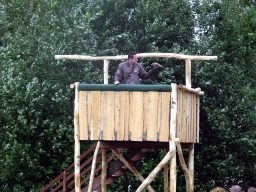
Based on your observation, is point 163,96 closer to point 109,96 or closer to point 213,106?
point 109,96

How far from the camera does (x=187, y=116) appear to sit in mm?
10562

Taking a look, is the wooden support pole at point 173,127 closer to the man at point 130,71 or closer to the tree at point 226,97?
the man at point 130,71

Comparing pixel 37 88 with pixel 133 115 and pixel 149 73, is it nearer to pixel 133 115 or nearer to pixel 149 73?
pixel 149 73

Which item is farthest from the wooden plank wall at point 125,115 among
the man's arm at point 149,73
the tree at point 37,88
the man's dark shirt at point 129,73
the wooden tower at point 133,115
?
the tree at point 37,88

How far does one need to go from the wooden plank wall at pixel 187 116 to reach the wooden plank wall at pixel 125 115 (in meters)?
0.51

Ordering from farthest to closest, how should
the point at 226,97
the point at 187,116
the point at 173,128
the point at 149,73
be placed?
1. the point at 226,97
2. the point at 187,116
3. the point at 149,73
4. the point at 173,128

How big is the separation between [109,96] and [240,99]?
7.15 m

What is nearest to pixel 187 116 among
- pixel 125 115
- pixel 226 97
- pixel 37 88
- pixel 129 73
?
pixel 129 73

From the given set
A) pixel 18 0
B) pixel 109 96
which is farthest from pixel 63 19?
pixel 109 96

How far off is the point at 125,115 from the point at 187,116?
183cm

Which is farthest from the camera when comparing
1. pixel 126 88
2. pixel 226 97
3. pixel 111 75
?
pixel 111 75

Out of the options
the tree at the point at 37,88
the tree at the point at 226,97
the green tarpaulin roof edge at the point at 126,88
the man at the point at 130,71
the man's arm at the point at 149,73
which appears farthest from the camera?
the tree at the point at 226,97

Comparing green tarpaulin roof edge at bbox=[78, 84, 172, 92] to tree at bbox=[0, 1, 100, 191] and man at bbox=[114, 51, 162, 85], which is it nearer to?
man at bbox=[114, 51, 162, 85]

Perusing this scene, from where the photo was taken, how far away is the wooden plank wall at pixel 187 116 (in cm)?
980
